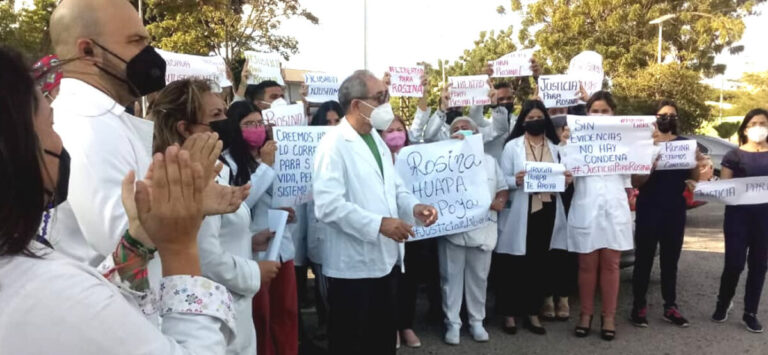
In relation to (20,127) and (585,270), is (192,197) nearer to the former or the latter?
(20,127)

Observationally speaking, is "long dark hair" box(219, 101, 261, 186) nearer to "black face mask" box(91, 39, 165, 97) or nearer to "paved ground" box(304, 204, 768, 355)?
"black face mask" box(91, 39, 165, 97)

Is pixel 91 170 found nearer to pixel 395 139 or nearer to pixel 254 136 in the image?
pixel 254 136

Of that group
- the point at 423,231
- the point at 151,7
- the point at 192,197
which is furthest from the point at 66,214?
the point at 151,7

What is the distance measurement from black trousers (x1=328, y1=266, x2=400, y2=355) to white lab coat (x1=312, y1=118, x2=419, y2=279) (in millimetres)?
81

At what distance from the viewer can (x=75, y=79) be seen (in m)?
1.78

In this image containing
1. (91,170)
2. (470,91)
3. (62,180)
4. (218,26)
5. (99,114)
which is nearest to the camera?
(62,180)

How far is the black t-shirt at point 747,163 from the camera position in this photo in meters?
Result: 4.86

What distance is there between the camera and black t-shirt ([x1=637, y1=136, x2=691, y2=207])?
16.3 feet

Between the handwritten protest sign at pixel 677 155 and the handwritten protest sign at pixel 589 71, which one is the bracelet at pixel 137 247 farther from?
the handwritten protest sign at pixel 589 71

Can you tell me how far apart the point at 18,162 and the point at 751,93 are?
2403 inches

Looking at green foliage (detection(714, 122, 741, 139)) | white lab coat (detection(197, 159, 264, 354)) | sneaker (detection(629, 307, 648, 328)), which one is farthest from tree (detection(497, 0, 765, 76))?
white lab coat (detection(197, 159, 264, 354))

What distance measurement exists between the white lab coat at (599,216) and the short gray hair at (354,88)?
2.21 metres

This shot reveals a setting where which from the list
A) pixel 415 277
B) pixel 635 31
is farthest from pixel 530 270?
pixel 635 31

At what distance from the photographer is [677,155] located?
4.93m
